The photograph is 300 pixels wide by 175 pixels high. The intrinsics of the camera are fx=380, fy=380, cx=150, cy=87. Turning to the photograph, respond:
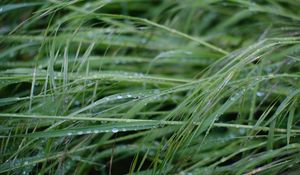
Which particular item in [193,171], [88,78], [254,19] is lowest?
[193,171]

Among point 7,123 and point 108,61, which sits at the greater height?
point 108,61

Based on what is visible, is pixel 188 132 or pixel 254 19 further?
pixel 254 19

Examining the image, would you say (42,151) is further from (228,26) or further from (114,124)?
(228,26)

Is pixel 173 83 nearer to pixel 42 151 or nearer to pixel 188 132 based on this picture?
pixel 188 132

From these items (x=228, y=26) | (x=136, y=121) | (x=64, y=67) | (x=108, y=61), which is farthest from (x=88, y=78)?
(x=228, y=26)

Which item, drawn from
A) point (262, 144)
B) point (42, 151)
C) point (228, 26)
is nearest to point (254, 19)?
point (228, 26)

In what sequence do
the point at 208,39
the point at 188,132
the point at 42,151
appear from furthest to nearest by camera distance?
the point at 208,39 < the point at 42,151 < the point at 188,132

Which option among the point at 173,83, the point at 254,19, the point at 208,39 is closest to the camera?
the point at 173,83
